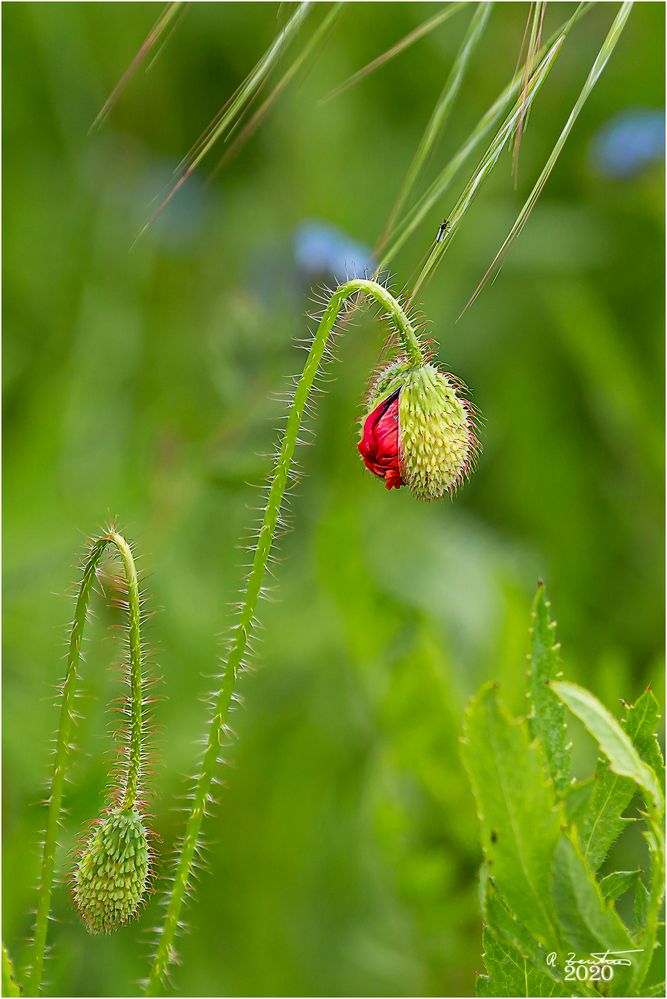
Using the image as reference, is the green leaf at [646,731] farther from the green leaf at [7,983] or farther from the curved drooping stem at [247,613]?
the green leaf at [7,983]

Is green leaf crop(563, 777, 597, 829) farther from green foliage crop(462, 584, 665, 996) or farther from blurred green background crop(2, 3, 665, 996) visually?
blurred green background crop(2, 3, 665, 996)

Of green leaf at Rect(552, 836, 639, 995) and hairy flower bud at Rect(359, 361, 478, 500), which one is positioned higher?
hairy flower bud at Rect(359, 361, 478, 500)

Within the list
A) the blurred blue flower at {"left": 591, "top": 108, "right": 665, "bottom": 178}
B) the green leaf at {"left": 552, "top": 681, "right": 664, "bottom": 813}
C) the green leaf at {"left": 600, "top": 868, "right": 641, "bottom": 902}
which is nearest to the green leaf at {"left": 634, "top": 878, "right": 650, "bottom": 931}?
the green leaf at {"left": 600, "top": 868, "right": 641, "bottom": 902}

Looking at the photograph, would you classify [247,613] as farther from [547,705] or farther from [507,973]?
[507,973]

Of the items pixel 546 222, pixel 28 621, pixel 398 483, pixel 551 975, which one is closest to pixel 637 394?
pixel 546 222

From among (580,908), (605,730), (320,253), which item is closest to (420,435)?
(605,730)


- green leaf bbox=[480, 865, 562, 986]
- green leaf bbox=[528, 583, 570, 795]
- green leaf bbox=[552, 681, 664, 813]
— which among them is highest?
green leaf bbox=[552, 681, 664, 813]
